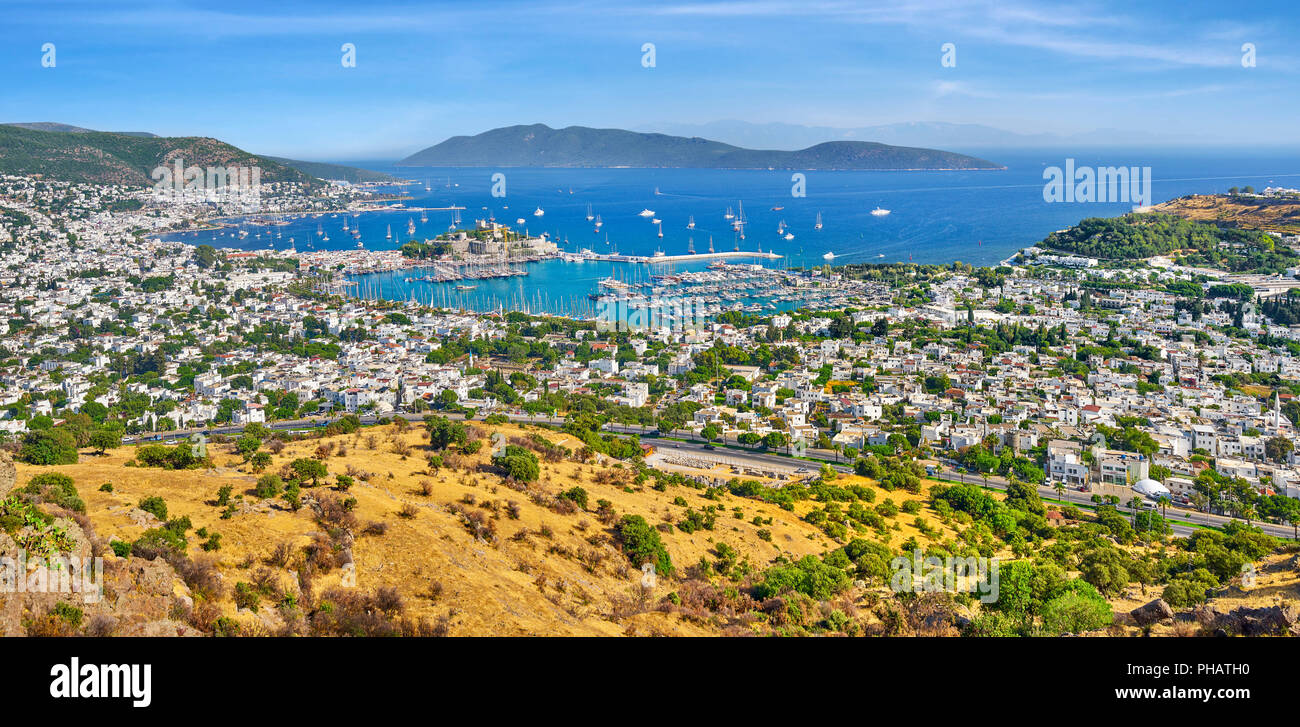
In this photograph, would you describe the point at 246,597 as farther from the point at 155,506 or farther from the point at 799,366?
the point at 799,366

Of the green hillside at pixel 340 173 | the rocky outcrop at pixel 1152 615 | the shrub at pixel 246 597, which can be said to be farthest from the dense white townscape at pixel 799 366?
the green hillside at pixel 340 173

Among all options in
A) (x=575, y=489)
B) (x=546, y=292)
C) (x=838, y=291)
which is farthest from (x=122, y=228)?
(x=575, y=489)

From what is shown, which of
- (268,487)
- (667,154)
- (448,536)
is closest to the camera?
(448,536)

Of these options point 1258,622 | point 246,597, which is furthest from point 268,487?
point 1258,622

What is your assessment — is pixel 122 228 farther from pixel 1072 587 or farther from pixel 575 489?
pixel 1072 587

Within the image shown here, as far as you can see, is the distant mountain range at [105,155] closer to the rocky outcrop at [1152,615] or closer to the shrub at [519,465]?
the shrub at [519,465]

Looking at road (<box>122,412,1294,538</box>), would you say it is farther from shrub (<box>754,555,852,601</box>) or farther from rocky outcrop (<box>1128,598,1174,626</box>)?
shrub (<box>754,555,852,601</box>)
